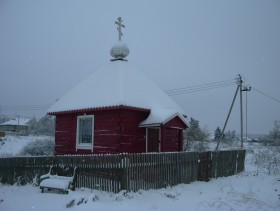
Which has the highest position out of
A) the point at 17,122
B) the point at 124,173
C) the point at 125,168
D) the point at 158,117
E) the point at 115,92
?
the point at 115,92

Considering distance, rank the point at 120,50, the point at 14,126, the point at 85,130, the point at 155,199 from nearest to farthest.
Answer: the point at 155,199
the point at 85,130
the point at 120,50
the point at 14,126

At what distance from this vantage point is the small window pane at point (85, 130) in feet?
54.3

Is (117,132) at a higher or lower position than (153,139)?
higher

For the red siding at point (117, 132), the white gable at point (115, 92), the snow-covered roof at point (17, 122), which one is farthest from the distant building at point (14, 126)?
the red siding at point (117, 132)

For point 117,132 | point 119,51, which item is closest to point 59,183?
point 117,132

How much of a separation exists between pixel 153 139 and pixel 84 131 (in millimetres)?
3771

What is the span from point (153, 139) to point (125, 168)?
20.6 feet

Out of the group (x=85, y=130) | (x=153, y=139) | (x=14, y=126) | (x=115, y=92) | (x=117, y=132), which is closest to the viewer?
(x=117, y=132)

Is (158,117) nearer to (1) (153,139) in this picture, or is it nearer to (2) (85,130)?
(1) (153,139)

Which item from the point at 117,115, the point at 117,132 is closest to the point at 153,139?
the point at 117,132

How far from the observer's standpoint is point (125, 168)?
34.5 ft

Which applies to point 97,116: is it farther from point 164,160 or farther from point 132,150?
point 164,160

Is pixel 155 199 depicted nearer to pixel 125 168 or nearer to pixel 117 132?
pixel 125 168

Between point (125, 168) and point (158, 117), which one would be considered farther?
point (158, 117)
